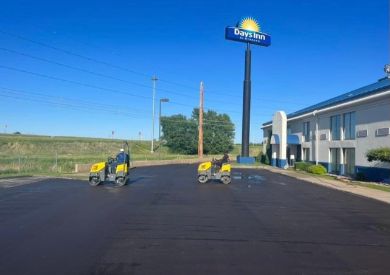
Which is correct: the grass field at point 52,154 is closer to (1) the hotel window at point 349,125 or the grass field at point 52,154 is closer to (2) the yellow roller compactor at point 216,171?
(2) the yellow roller compactor at point 216,171

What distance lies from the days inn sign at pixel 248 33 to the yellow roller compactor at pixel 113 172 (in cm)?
3398

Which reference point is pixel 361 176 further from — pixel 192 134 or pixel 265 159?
pixel 192 134

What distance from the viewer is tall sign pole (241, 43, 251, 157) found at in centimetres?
5475

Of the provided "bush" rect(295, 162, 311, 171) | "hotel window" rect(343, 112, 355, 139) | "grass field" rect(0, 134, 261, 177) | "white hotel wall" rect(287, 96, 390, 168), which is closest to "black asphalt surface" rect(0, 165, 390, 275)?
"white hotel wall" rect(287, 96, 390, 168)

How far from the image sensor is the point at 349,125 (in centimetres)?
3425

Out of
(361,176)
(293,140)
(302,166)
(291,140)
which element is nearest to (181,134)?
(291,140)

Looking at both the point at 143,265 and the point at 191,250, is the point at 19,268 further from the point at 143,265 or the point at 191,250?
the point at 191,250

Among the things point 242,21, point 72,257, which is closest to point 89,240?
point 72,257

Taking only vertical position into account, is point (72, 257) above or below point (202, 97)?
below

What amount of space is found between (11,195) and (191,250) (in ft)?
38.4

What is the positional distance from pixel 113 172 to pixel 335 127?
68.1 feet

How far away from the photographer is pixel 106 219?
12.2 metres

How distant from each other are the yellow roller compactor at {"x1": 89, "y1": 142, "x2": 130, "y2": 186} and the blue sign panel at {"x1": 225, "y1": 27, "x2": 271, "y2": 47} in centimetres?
3391

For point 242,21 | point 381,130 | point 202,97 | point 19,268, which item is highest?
point 242,21
